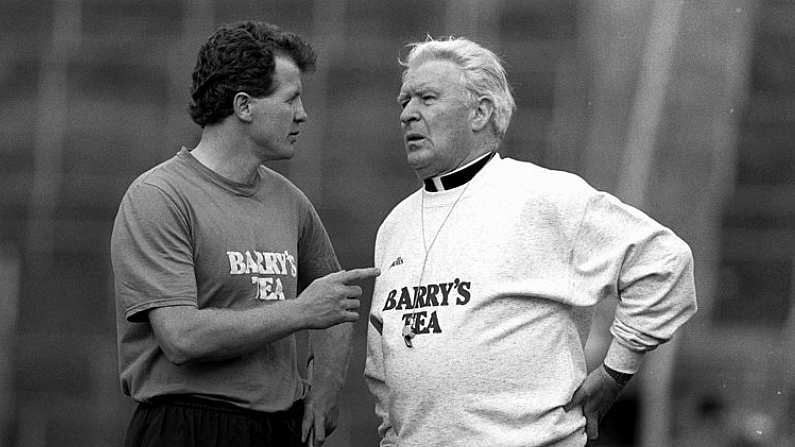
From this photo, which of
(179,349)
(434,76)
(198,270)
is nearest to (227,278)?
(198,270)

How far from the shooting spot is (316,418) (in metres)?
2.97

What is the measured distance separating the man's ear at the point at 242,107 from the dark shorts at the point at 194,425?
52cm

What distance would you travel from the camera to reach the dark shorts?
2.76 metres

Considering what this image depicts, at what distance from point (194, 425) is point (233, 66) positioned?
0.65 meters

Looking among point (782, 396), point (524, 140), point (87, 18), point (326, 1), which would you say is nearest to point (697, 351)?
point (782, 396)

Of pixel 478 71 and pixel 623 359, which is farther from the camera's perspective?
pixel 478 71

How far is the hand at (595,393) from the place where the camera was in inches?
109

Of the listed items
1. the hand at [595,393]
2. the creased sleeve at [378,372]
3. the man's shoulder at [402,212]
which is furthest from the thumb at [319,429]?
the hand at [595,393]

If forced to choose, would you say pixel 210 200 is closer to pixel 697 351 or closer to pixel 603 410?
pixel 603 410

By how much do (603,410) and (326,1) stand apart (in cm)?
570

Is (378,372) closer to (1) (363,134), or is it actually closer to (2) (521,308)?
(2) (521,308)

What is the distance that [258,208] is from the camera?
9.54ft

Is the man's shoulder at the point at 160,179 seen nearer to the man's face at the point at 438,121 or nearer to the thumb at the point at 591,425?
the man's face at the point at 438,121

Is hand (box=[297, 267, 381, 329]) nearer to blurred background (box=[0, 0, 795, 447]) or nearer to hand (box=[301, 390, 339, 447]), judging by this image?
hand (box=[301, 390, 339, 447])
